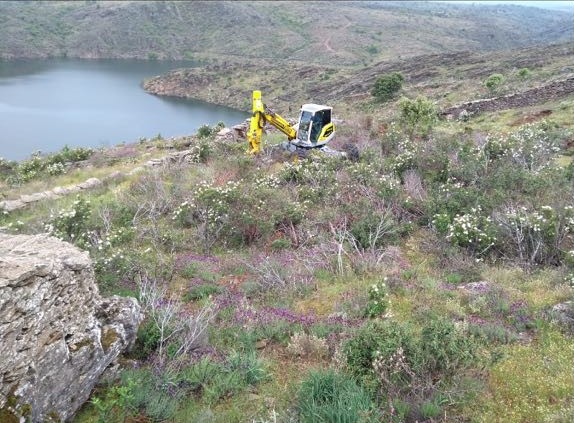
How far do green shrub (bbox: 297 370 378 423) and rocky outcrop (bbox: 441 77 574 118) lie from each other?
2054 centimetres

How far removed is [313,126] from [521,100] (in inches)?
512

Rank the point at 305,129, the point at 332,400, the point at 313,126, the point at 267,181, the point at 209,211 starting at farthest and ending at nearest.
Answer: the point at 305,129, the point at 313,126, the point at 267,181, the point at 209,211, the point at 332,400

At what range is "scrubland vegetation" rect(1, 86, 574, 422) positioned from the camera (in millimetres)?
4914

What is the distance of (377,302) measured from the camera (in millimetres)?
6645

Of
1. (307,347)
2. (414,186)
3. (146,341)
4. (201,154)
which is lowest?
(201,154)

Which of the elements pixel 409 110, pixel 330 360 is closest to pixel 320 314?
pixel 330 360

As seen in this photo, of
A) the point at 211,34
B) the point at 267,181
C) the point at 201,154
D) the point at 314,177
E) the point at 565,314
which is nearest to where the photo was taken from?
the point at 565,314

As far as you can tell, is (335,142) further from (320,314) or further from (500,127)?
(320,314)

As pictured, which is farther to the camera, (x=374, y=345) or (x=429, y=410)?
(x=374, y=345)

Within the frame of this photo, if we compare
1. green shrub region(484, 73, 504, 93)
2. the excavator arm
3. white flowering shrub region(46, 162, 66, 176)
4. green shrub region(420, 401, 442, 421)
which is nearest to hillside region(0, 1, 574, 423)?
green shrub region(420, 401, 442, 421)

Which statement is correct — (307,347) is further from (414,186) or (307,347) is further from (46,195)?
(46,195)

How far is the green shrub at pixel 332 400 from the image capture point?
4.37 metres

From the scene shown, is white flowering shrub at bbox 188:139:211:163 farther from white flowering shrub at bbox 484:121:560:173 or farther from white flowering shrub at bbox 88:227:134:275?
white flowering shrub at bbox 484:121:560:173

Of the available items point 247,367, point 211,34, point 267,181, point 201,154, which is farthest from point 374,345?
point 211,34
